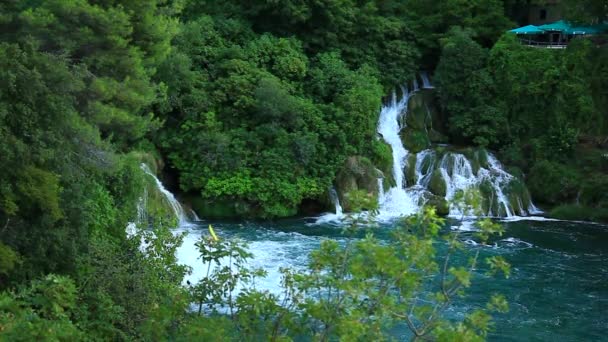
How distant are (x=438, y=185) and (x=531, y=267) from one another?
6566 millimetres

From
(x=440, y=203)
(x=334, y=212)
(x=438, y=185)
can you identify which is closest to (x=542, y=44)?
(x=438, y=185)

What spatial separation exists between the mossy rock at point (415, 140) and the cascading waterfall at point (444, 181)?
0.65 feet

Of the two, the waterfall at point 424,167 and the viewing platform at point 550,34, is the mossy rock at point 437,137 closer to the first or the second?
the waterfall at point 424,167

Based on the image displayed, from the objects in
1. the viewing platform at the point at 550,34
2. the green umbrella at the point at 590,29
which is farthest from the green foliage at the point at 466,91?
the green umbrella at the point at 590,29

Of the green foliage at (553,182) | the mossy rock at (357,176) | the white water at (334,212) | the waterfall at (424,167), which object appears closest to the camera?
the white water at (334,212)

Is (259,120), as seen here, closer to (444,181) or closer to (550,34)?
(444,181)

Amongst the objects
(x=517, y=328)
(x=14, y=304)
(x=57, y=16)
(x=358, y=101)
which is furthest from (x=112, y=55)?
(x=358, y=101)

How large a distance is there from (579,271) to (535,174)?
24.2 feet

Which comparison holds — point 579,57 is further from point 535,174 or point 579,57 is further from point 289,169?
point 289,169

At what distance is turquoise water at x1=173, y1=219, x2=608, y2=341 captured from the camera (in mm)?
15406

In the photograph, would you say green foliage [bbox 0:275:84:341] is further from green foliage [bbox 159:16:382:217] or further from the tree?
green foliage [bbox 159:16:382:217]

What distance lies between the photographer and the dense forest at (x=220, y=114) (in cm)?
1111

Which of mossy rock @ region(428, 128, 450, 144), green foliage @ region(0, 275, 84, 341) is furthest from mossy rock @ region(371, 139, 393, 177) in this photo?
green foliage @ region(0, 275, 84, 341)

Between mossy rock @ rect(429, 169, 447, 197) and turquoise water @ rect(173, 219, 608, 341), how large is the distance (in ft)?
8.59
